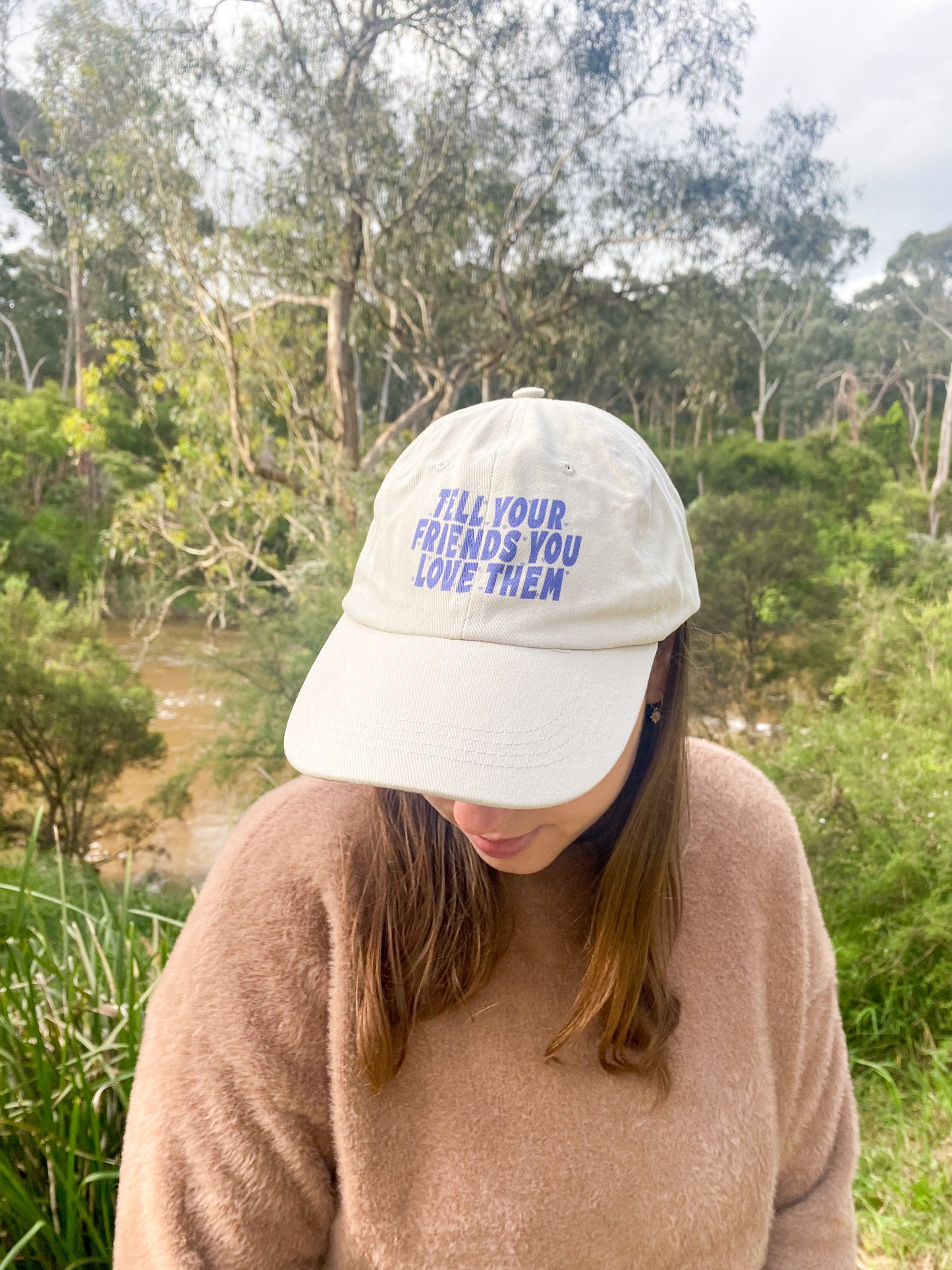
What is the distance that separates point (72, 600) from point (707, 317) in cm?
535

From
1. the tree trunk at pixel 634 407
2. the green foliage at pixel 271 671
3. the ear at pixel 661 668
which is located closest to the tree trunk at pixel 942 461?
the tree trunk at pixel 634 407

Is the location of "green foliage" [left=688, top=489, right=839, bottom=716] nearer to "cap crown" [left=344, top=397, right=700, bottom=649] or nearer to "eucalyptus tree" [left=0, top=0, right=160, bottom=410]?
"cap crown" [left=344, top=397, right=700, bottom=649]

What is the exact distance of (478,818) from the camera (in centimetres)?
47

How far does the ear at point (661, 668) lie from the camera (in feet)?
1.89

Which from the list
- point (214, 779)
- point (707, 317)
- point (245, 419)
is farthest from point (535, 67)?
point (214, 779)

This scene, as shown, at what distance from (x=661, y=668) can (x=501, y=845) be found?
0.18 m

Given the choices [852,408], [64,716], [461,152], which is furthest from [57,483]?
[852,408]

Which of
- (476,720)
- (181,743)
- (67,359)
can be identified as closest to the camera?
(476,720)

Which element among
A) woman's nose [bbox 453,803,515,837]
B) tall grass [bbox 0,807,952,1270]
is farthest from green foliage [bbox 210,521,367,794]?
woman's nose [bbox 453,803,515,837]

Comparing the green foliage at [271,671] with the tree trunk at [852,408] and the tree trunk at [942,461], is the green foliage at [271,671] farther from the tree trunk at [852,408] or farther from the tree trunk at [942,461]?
the tree trunk at [852,408]

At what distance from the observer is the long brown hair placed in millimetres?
521

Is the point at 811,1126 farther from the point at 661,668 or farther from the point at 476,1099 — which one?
the point at 661,668

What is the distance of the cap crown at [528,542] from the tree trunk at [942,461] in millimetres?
5123

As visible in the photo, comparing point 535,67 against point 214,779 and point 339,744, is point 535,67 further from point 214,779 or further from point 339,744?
point 339,744
